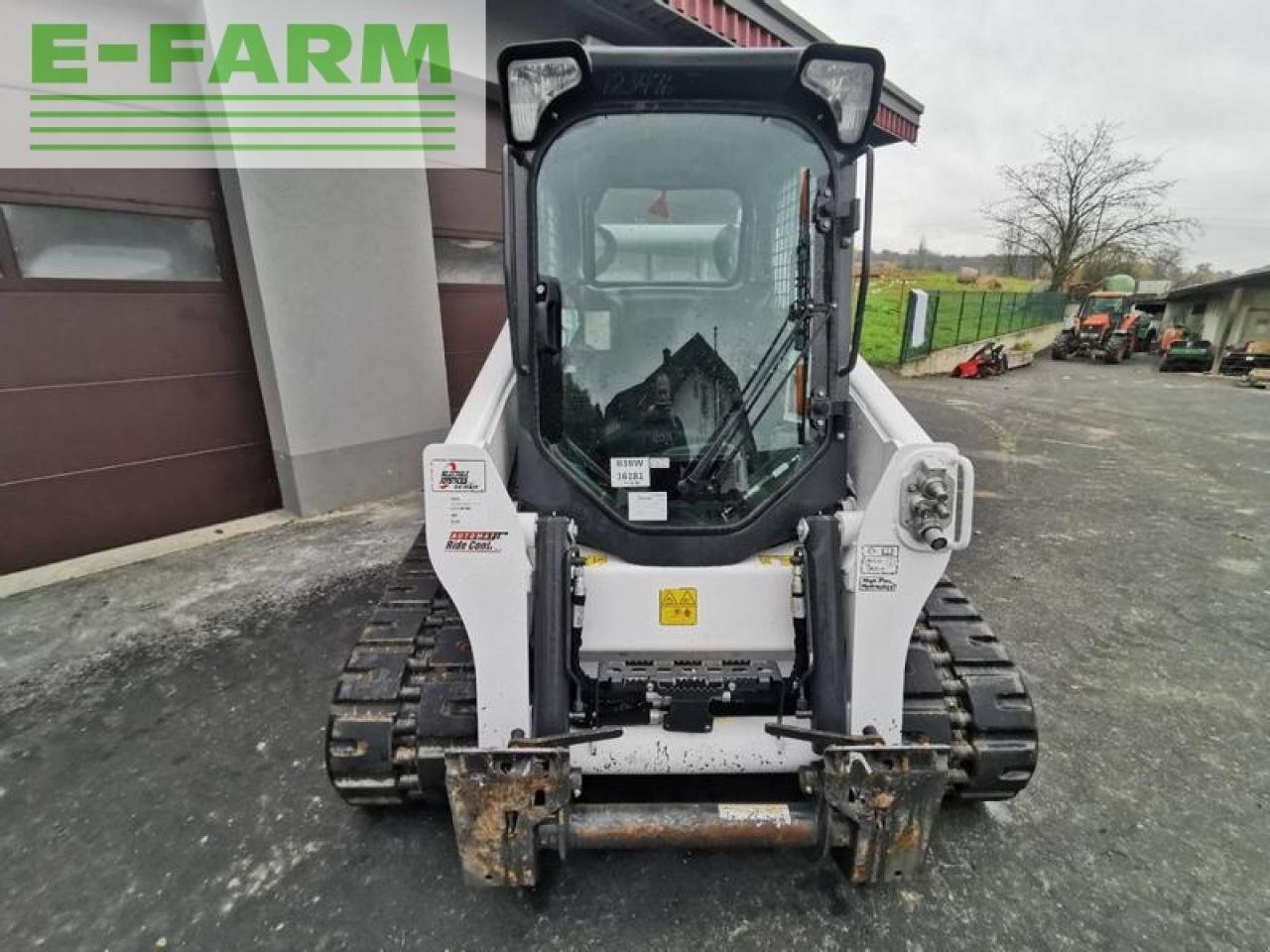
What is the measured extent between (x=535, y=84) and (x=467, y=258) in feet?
17.8

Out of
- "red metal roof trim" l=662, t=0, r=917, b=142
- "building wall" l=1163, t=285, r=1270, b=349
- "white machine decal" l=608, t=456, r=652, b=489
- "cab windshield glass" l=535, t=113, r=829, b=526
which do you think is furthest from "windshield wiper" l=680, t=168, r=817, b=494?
"building wall" l=1163, t=285, r=1270, b=349

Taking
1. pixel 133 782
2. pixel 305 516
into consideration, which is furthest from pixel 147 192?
pixel 133 782

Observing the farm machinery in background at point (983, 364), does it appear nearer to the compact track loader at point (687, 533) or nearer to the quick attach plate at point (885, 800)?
the compact track loader at point (687, 533)

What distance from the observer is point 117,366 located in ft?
16.4

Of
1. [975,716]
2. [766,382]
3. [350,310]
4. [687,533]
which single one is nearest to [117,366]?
[350,310]

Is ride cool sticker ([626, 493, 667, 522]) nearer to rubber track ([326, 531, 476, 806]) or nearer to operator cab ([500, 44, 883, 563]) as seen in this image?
operator cab ([500, 44, 883, 563])

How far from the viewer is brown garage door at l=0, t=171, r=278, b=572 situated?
181 inches

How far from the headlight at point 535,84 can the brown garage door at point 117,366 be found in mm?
4381

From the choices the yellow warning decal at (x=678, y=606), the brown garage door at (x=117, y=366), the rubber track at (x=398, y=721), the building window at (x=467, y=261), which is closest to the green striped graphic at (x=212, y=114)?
the brown garage door at (x=117, y=366)

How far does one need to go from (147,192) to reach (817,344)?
527 centimetres

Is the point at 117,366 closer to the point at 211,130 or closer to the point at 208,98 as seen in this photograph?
the point at 211,130

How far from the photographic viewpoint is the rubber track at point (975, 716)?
90.6 inches

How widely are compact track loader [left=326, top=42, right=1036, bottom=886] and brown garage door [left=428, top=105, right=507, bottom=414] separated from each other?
Result: 4926mm

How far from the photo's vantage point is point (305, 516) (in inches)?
233
